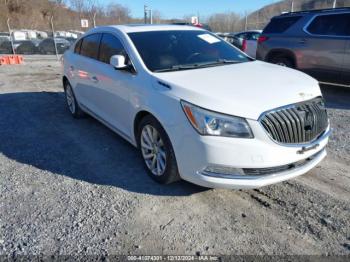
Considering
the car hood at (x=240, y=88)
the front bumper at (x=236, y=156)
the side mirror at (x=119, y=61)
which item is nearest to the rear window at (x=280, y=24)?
the car hood at (x=240, y=88)

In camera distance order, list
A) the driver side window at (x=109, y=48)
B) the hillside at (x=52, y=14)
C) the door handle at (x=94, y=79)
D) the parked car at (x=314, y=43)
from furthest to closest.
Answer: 1. the hillside at (x=52, y=14)
2. the parked car at (x=314, y=43)
3. the door handle at (x=94, y=79)
4. the driver side window at (x=109, y=48)

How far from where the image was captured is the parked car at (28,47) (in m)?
19.5

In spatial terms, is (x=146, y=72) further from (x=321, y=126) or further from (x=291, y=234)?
(x=291, y=234)

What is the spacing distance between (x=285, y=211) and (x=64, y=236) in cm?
206

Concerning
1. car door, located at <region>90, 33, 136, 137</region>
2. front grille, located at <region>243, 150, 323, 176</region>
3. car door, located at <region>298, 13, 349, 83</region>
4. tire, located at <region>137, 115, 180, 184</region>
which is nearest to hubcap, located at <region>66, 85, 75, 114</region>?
car door, located at <region>90, 33, 136, 137</region>

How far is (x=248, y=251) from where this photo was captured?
2.60 meters

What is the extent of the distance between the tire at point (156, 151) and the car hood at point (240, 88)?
48 centimetres

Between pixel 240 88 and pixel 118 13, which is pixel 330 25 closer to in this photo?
pixel 240 88

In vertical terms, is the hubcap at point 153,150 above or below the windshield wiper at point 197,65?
below

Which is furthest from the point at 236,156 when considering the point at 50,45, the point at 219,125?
the point at 50,45

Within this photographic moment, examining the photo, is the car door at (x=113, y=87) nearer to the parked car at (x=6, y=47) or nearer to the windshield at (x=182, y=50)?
the windshield at (x=182, y=50)

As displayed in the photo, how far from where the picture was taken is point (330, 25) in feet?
24.8

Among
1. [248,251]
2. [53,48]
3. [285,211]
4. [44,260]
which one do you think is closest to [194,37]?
[285,211]

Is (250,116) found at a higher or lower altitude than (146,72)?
lower
